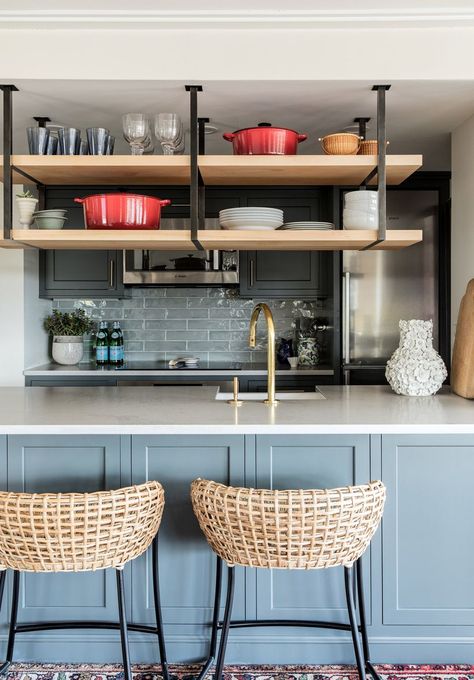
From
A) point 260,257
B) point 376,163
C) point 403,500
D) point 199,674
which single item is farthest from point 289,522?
point 260,257

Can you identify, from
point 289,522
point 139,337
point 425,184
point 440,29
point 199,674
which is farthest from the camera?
point 139,337

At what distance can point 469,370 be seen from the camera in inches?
98.9

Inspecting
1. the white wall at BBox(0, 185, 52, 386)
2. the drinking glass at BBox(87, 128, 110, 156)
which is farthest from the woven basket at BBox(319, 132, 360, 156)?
the white wall at BBox(0, 185, 52, 386)

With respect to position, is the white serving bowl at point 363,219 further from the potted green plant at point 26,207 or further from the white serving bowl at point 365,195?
the potted green plant at point 26,207

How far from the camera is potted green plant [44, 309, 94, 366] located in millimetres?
4254

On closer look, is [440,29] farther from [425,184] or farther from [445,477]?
[445,477]

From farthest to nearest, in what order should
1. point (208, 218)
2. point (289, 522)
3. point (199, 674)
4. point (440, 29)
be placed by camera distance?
point (208, 218), point (440, 29), point (199, 674), point (289, 522)

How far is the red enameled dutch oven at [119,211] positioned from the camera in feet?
7.96

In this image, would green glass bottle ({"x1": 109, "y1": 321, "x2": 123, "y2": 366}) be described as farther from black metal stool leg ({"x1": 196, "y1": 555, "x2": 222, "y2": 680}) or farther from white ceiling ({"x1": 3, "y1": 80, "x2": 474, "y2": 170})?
black metal stool leg ({"x1": 196, "y1": 555, "x2": 222, "y2": 680})

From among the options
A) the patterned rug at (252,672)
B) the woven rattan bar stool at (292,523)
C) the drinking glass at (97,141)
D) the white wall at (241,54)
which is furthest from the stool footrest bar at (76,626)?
the white wall at (241,54)

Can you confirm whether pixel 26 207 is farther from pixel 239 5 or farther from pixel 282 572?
pixel 282 572

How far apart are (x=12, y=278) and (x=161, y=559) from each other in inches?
93.8

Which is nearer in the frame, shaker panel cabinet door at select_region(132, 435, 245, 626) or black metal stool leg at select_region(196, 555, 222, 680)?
black metal stool leg at select_region(196, 555, 222, 680)

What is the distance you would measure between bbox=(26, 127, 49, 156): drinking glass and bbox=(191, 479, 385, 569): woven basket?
169cm
